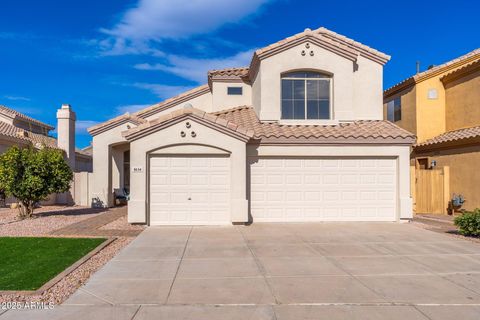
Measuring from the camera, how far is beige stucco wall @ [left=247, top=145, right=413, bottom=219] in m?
14.3

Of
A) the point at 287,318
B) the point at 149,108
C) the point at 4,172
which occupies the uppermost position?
the point at 149,108

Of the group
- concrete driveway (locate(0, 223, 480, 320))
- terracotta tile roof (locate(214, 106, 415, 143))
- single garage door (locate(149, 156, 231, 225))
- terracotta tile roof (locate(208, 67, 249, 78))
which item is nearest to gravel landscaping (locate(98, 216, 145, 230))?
single garage door (locate(149, 156, 231, 225))

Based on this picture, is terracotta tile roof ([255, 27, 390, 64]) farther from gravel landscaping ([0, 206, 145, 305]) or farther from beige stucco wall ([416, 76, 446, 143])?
gravel landscaping ([0, 206, 145, 305])

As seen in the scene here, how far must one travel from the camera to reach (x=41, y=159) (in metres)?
14.6

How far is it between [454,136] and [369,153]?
5.85 metres

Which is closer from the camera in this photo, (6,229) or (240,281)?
(240,281)

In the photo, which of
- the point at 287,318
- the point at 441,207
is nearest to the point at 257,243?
the point at 287,318

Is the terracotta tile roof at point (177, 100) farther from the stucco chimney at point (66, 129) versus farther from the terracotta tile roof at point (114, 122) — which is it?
the stucco chimney at point (66, 129)

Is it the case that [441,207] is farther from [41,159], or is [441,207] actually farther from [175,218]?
[41,159]

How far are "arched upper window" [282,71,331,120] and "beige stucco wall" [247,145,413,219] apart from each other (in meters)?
2.13

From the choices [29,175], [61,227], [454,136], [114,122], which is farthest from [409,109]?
[29,175]

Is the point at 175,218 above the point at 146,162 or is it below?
below

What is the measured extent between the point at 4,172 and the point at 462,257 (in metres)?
14.2

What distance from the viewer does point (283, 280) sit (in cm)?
707
